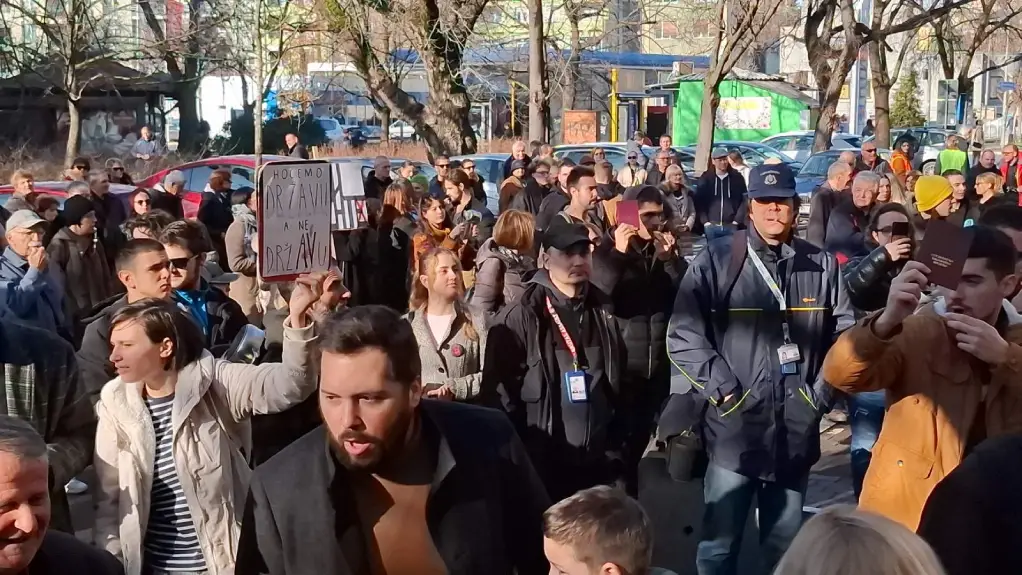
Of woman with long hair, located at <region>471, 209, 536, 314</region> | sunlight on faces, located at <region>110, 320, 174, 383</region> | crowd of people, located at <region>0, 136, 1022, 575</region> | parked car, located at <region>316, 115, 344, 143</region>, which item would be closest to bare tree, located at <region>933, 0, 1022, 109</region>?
parked car, located at <region>316, 115, 344, 143</region>

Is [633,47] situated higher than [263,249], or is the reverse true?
[633,47]

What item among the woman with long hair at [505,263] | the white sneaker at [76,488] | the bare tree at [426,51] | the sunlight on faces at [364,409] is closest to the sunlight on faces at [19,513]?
the sunlight on faces at [364,409]

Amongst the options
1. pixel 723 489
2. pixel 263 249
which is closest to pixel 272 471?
pixel 263 249

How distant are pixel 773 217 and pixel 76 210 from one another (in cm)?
704

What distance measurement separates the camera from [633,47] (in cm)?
7012

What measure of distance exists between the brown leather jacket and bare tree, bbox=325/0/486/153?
20.3 metres

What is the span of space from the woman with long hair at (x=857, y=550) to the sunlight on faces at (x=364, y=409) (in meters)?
1.00

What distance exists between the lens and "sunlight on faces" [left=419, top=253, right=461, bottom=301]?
19.9 ft

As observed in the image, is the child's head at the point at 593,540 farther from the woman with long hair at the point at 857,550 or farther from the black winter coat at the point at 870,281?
the black winter coat at the point at 870,281

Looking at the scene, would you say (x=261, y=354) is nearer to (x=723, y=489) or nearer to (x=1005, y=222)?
(x=723, y=489)

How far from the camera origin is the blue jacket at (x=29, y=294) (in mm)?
7086

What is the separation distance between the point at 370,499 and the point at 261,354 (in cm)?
232

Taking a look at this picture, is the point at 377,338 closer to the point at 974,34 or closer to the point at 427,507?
the point at 427,507

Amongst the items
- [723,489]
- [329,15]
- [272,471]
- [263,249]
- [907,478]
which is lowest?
[723,489]
